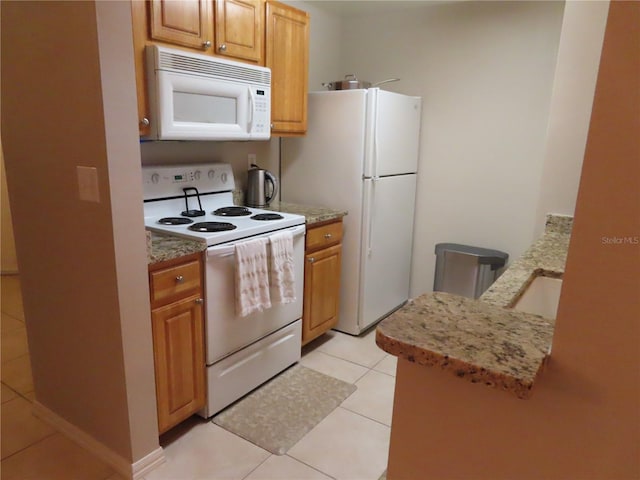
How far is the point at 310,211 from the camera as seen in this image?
2816mm

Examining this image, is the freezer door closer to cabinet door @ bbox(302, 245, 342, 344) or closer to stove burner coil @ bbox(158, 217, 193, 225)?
cabinet door @ bbox(302, 245, 342, 344)

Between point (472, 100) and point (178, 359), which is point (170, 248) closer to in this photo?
point (178, 359)

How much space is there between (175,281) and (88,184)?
505 millimetres

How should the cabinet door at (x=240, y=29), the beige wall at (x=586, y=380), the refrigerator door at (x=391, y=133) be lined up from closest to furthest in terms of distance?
the beige wall at (x=586, y=380), the cabinet door at (x=240, y=29), the refrigerator door at (x=391, y=133)

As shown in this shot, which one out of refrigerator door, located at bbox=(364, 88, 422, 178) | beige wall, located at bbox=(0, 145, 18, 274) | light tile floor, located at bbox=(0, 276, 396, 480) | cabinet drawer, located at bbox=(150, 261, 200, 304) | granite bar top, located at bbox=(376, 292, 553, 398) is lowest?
light tile floor, located at bbox=(0, 276, 396, 480)

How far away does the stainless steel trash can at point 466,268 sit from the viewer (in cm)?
309

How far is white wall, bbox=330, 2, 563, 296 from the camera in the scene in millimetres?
2932

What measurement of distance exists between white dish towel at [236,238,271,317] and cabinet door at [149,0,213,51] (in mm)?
966

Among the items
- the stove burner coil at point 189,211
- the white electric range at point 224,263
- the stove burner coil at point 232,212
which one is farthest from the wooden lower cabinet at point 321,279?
the stove burner coil at point 189,211

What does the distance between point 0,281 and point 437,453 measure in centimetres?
446

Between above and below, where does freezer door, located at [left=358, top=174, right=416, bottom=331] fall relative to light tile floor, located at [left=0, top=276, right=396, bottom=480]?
above

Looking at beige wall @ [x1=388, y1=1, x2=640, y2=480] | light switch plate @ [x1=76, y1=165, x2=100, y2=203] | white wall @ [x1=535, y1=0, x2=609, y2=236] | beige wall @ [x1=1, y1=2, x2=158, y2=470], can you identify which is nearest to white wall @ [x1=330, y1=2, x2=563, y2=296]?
white wall @ [x1=535, y1=0, x2=609, y2=236]

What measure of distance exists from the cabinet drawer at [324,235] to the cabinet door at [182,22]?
116 cm

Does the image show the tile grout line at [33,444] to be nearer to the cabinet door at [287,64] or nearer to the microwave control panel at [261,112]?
the microwave control panel at [261,112]
